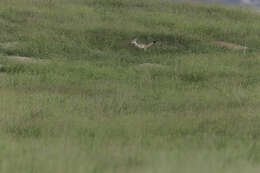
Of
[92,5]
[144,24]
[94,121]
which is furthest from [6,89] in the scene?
[92,5]

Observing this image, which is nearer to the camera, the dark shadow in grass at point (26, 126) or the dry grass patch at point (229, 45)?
the dark shadow in grass at point (26, 126)

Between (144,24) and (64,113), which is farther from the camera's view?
(144,24)

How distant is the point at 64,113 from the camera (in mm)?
11430

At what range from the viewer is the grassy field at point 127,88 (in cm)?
711

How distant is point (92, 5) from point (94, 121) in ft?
80.1

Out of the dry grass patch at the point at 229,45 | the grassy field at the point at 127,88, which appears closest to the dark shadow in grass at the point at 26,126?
the grassy field at the point at 127,88

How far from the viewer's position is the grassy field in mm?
7105

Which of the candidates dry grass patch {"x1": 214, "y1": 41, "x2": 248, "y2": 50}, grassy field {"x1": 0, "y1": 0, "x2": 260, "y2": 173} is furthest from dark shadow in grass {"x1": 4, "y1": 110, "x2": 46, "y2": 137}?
dry grass patch {"x1": 214, "y1": 41, "x2": 248, "y2": 50}

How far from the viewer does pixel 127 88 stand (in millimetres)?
16078

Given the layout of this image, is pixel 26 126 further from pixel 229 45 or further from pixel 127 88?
pixel 229 45

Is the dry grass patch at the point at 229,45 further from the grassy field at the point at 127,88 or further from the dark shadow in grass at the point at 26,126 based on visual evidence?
the dark shadow in grass at the point at 26,126

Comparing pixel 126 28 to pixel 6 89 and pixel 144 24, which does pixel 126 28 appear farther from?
pixel 6 89

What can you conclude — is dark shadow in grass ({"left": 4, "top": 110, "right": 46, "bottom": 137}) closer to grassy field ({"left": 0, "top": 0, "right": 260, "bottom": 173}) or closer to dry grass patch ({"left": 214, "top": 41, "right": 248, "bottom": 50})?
grassy field ({"left": 0, "top": 0, "right": 260, "bottom": 173})

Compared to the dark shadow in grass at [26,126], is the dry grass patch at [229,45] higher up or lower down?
lower down
